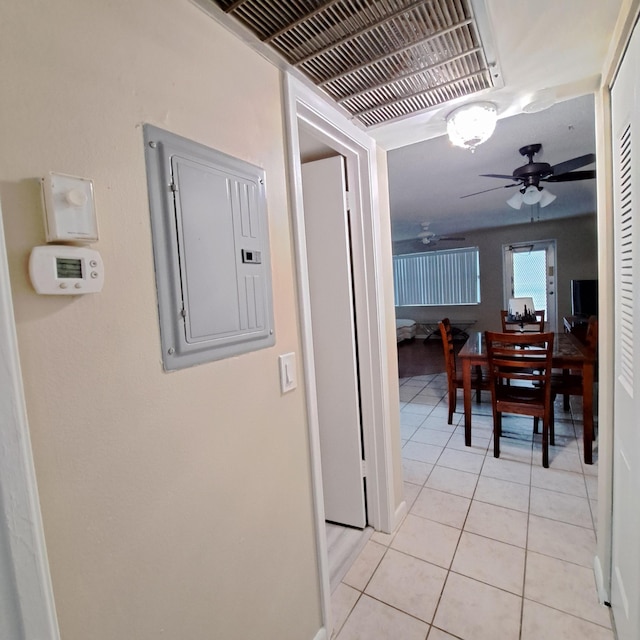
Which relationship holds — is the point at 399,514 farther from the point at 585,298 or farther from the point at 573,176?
the point at 585,298

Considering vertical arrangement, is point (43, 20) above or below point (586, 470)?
above

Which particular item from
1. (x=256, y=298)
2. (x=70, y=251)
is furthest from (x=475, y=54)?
(x=70, y=251)

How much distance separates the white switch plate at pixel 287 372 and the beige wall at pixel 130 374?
64mm

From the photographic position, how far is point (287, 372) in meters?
1.15

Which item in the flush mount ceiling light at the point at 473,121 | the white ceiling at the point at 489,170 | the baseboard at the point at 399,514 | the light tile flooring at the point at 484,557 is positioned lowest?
the light tile flooring at the point at 484,557

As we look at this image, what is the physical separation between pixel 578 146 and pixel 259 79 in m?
2.94

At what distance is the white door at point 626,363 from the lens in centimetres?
97

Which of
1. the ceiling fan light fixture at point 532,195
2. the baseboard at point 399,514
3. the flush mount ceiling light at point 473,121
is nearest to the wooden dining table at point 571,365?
the baseboard at point 399,514

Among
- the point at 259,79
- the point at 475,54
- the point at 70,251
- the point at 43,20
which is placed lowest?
the point at 70,251

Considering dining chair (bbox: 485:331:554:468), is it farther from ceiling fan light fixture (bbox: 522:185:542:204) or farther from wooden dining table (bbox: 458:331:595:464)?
ceiling fan light fixture (bbox: 522:185:542:204)

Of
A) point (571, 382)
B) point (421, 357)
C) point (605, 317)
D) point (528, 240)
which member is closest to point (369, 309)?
point (605, 317)

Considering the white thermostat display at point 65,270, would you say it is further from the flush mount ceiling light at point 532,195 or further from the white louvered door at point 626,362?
the flush mount ceiling light at point 532,195

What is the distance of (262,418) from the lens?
1.05 meters

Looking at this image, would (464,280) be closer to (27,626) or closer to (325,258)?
(325,258)
